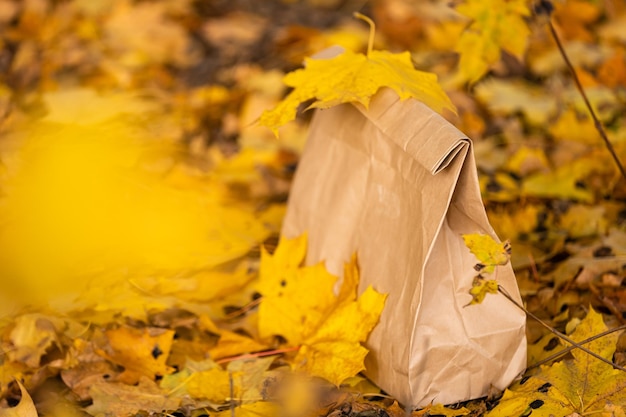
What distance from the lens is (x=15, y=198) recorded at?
173 centimetres

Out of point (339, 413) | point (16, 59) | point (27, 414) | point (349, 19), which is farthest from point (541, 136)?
point (16, 59)

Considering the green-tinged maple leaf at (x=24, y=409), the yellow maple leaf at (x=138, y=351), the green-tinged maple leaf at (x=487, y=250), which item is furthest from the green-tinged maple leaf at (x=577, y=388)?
the green-tinged maple leaf at (x=24, y=409)

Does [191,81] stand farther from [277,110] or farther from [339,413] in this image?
[339,413]

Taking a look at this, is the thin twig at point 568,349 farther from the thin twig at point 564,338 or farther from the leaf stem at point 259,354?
the leaf stem at point 259,354

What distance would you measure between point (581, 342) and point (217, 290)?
0.68 m

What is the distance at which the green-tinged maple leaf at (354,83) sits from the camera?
43.8 inches

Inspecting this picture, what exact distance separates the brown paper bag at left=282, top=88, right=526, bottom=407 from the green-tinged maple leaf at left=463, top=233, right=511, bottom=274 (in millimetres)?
26

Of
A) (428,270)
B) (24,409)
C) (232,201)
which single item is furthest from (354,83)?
(232,201)

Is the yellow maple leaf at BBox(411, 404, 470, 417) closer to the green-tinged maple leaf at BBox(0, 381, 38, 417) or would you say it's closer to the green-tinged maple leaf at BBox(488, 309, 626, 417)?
the green-tinged maple leaf at BBox(488, 309, 626, 417)

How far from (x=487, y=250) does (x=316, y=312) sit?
0.37 meters

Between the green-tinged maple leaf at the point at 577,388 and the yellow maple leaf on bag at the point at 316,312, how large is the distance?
220mm

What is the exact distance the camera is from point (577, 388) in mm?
1032

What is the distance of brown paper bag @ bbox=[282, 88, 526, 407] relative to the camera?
1006 millimetres

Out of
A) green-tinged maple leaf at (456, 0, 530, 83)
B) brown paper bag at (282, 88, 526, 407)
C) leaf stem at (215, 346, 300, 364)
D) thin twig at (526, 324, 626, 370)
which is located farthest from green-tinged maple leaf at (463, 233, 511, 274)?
green-tinged maple leaf at (456, 0, 530, 83)
